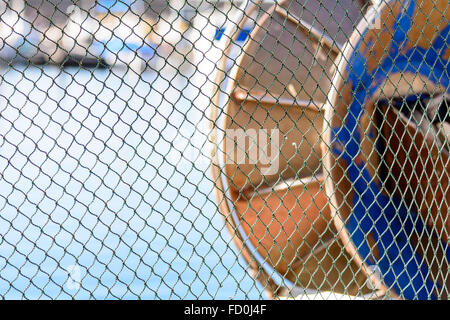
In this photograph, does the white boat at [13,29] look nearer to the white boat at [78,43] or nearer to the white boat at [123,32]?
the white boat at [78,43]

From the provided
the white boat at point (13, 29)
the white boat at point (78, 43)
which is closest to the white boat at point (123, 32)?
the white boat at point (78, 43)

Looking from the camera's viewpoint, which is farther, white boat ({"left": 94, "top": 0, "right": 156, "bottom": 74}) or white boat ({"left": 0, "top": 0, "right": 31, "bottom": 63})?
white boat ({"left": 94, "top": 0, "right": 156, "bottom": 74})

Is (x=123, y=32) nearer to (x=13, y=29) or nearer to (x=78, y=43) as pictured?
(x=78, y=43)

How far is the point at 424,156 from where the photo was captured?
12.9ft

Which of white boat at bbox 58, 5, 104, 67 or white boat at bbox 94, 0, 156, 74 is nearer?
white boat at bbox 58, 5, 104, 67

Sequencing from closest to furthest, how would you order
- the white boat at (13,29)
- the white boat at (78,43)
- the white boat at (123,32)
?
Result: the white boat at (13,29)
the white boat at (78,43)
the white boat at (123,32)

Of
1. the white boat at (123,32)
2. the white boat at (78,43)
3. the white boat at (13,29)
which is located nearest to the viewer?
the white boat at (13,29)

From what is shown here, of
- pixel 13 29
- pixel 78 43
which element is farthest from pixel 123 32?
pixel 13 29

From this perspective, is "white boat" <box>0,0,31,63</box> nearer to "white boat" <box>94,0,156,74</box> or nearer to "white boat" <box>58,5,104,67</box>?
"white boat" <box>58,5,104,67</box>

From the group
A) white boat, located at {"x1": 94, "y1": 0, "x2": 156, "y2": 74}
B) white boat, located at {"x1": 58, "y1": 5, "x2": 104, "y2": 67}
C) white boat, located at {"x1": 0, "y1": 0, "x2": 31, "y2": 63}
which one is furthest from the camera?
white boat, located at {"x1": 94, "y1": 0, "x2": 156, "y2": 74}

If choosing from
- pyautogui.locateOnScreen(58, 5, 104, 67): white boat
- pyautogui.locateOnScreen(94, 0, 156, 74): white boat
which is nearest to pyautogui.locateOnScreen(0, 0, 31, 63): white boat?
pyautogui.locateOnScreen(58, 5, 104, 67): white boat

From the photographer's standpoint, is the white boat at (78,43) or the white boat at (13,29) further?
the white boat at (78,43)

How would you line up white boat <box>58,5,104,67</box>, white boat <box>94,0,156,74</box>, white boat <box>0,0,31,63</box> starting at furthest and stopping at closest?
white boat <box>94,0,156,74</box> → white boat <box>58,5,104,67</box> → white boat <box>0,0,31,63</box>

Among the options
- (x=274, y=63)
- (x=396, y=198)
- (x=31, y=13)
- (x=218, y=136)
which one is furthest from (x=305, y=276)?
(x=31, y=13)
